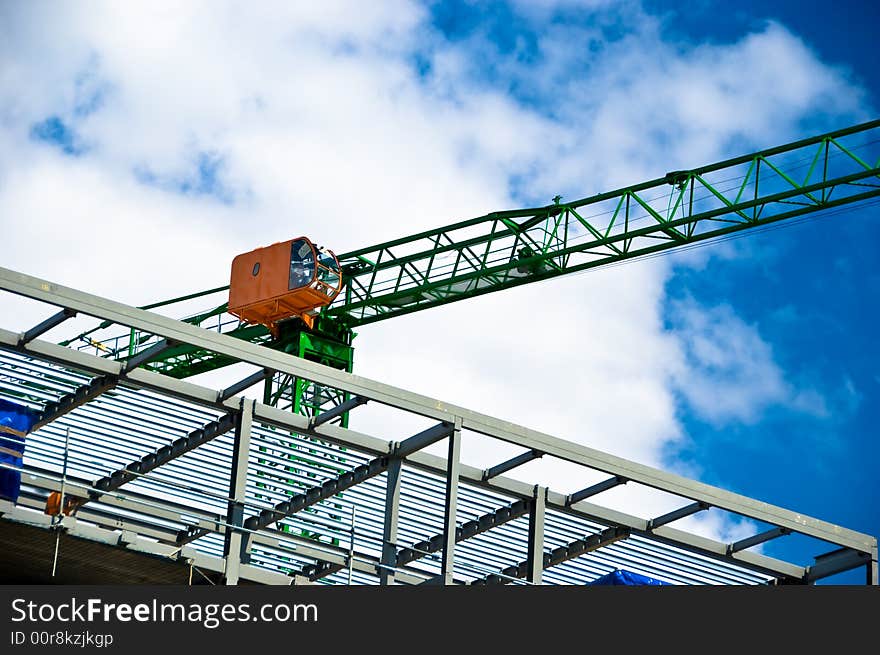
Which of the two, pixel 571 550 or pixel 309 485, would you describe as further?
pixel 571 550

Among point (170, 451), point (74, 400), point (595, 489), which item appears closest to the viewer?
point (74, 400)

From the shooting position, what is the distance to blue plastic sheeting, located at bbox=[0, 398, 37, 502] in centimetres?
1985

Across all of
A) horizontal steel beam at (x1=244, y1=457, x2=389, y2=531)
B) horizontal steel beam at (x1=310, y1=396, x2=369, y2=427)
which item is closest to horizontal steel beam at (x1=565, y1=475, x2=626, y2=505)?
horizontal steel beam at (x1=244, y1=457, x2=389, y2=531)

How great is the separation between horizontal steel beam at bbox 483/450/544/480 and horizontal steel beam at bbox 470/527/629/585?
2.53 m

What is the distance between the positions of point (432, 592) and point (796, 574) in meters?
12.6

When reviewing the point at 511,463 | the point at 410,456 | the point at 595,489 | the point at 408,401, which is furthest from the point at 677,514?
the point at 408,401

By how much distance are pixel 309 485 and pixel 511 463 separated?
3324mm

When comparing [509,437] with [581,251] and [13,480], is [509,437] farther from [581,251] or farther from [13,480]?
[581,251]

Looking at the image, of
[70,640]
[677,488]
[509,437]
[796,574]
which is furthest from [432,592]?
[796,574]

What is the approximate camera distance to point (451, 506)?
20.9 m

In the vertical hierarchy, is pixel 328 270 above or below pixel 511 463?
above

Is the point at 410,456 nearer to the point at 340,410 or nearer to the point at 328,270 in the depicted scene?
the point at 340,410

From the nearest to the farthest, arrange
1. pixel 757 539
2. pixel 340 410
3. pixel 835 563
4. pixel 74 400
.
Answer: pixel 340 410 < pixel 74 400 < pixel 757 539 < pixel 835 563

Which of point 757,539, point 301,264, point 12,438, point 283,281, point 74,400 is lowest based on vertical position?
point 12,438
